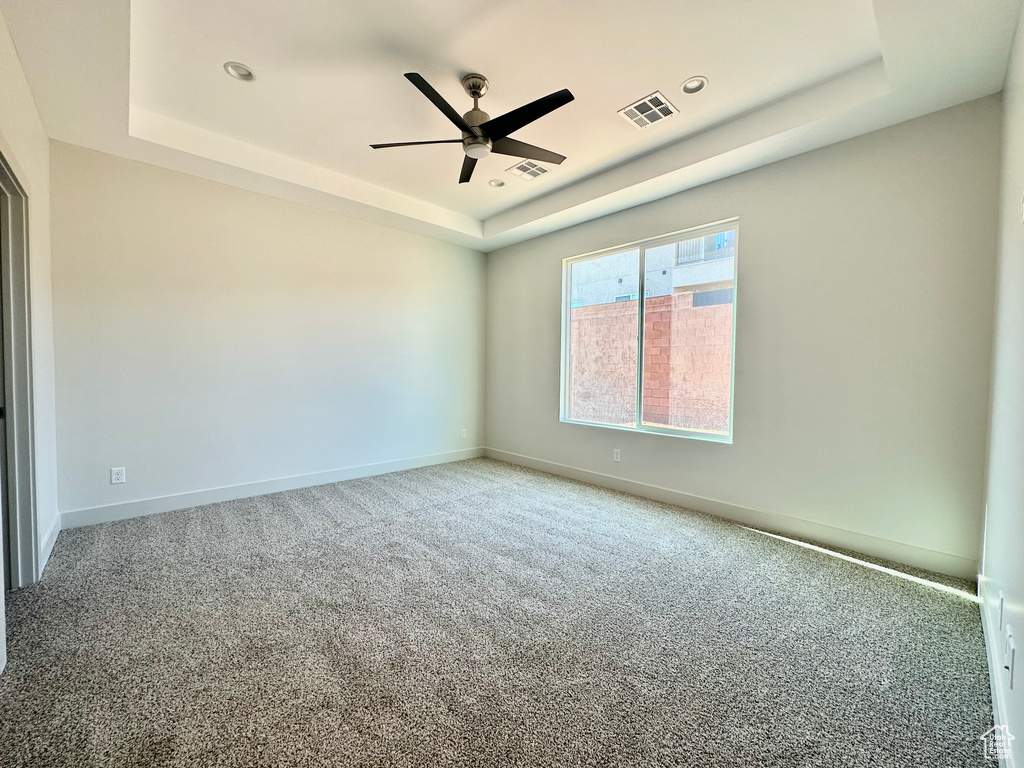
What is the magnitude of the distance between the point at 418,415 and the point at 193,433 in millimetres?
2187

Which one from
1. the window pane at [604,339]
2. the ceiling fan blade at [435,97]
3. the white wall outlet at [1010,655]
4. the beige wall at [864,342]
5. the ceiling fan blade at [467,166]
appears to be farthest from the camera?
the window pane at [604,339]

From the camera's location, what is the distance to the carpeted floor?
1.35 metres

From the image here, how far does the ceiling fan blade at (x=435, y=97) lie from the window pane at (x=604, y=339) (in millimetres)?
2338

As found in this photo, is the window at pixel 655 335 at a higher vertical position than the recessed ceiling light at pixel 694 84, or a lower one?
lower

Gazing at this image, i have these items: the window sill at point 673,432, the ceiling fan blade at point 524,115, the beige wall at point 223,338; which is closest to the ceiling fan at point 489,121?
the ceiling fan blade at point 524,115

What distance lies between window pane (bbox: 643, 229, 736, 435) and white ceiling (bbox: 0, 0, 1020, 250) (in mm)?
661

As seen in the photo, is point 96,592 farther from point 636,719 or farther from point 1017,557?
point 1017,557

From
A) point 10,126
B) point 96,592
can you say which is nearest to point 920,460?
point 96,592

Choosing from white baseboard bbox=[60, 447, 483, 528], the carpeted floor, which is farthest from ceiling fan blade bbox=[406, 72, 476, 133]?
white baseboard bbox=[60, 447, 483, 528]

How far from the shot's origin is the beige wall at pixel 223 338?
3084 mm

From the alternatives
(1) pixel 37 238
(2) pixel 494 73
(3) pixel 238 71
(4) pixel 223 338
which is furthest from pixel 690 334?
(1) pixel 37 238

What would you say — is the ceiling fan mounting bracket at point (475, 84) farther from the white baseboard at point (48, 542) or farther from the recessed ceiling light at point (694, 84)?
the white baseboard at point (48, 542)

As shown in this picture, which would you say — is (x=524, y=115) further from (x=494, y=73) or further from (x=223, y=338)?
(x=223, y=338)

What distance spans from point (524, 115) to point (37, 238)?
3.10 meters
